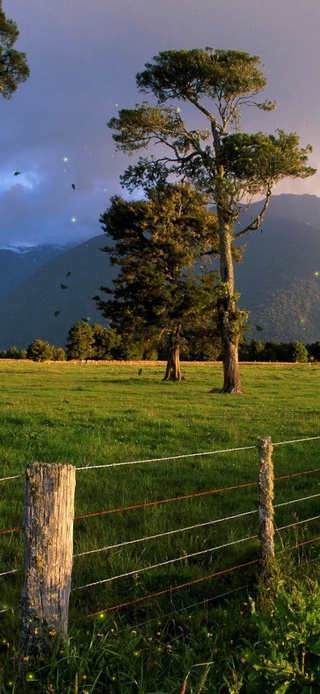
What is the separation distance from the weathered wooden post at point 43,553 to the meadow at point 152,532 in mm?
248

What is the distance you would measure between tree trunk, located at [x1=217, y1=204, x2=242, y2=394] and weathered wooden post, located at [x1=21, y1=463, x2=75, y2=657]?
26621 millimetres

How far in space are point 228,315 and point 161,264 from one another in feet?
47.3

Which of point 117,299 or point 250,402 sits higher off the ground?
point 117,299

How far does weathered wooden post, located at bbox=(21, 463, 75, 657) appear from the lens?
13.4 ft

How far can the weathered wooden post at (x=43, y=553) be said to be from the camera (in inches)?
161

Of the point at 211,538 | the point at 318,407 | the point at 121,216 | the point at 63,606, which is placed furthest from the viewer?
the point at 121,216

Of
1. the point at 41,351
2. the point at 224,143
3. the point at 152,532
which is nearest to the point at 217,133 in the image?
the point at 224,143

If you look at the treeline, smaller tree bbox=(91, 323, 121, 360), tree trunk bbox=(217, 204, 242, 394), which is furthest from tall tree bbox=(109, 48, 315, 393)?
smaller tree bbox=(91, 323, 121, 360)

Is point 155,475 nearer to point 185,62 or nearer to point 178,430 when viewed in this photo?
point 178,430

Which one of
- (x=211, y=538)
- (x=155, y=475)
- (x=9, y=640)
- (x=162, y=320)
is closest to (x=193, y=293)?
(x=162, y=320)

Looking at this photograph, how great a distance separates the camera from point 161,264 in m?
44.0

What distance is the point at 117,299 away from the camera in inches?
A: 1721

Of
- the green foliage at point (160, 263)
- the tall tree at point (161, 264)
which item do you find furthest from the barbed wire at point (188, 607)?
the tall tree at point (161, 264)

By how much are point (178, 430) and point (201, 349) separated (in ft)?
89.9
